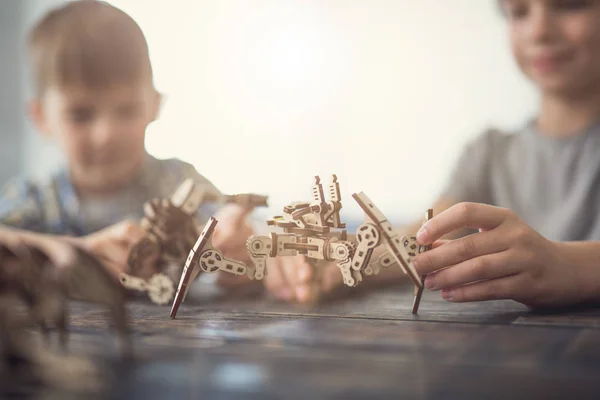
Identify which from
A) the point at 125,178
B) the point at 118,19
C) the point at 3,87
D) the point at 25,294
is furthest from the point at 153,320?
the point at 3,87

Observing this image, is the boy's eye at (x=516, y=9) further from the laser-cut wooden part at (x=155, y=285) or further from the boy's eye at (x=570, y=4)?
the laser-cut wooden part at (x=155, y=285)

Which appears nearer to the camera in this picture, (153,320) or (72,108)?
(153,320)

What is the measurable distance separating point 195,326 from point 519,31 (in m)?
0.81

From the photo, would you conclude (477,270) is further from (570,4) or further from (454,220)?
(570,4)

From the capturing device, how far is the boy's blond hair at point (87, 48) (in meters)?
0.91

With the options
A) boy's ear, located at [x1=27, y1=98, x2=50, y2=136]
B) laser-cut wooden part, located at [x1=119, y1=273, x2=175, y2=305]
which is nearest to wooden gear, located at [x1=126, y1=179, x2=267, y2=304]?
laser-cut wooden part, located at [x1=119, y1=273, x2=175, y2=305]

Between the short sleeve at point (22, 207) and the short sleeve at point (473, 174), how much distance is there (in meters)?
0.73

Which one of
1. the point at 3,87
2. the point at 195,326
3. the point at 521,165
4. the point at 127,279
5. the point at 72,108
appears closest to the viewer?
the point at 195,326

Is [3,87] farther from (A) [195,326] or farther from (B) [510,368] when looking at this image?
(B) [510,368]

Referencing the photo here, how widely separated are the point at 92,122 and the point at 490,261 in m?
0.70

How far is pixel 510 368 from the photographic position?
337mm

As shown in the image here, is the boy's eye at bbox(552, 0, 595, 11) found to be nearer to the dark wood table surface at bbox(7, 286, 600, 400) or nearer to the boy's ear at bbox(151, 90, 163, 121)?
the dark wood table surface at bbox(7, 286, 600, 400)

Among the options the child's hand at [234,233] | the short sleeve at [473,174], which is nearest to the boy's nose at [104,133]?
the child's hand at [234,233]

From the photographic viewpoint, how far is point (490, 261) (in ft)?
1.71
